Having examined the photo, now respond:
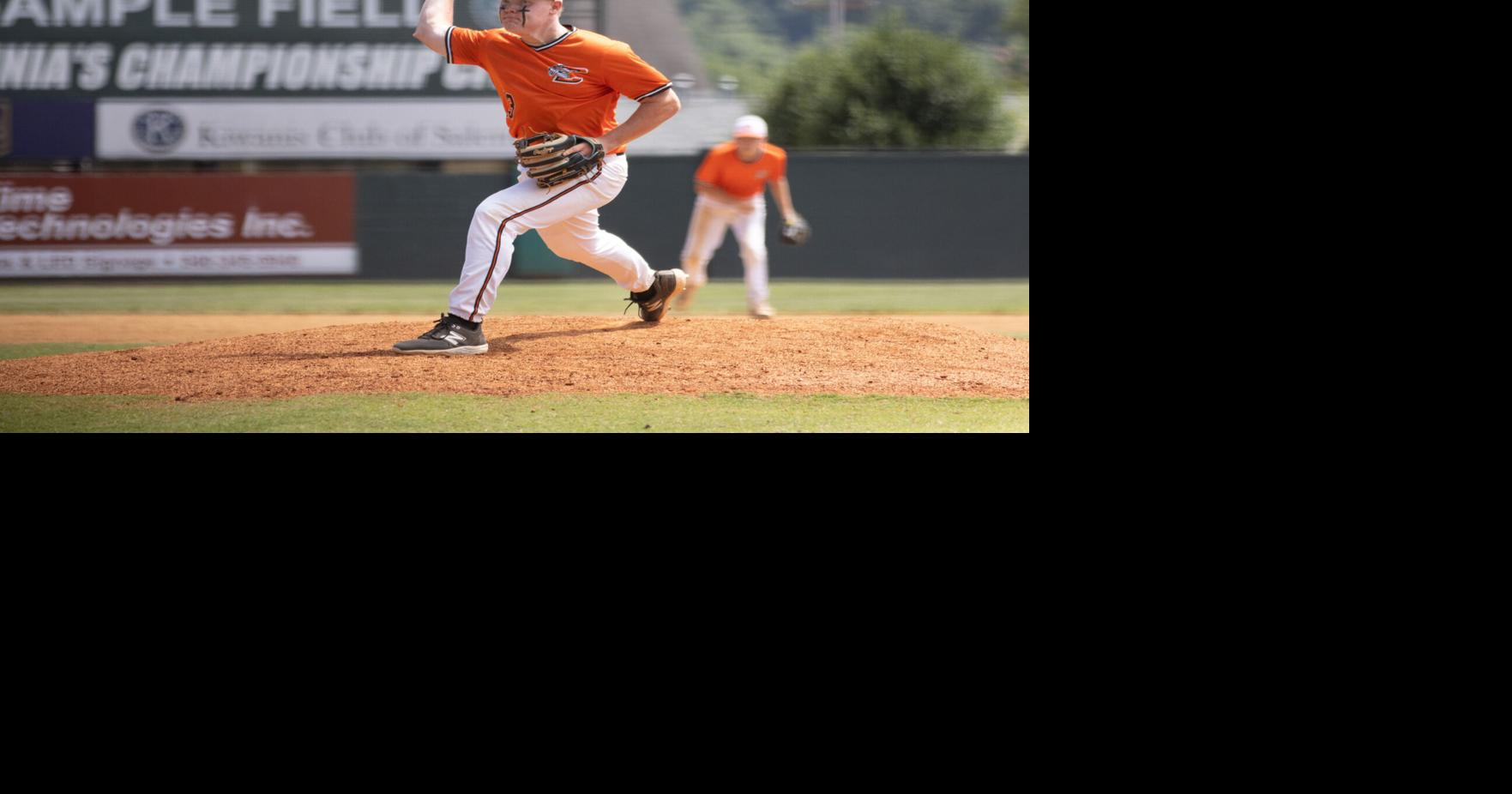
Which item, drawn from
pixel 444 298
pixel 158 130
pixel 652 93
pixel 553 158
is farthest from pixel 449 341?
pixel 158 130

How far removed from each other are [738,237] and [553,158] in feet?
8.52

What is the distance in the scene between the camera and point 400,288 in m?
10.8

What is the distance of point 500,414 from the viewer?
15.3 feet

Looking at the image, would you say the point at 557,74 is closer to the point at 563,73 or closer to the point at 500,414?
the point at 563,73

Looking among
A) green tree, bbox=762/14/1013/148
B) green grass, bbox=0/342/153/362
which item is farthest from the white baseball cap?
green tree, bbox=762/14/1013/148

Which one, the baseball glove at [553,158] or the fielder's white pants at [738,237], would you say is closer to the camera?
the baseball glove at [553,158]

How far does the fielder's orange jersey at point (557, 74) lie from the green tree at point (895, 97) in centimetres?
1040

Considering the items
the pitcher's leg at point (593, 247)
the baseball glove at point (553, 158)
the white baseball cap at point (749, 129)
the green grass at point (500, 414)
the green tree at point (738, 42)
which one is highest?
the green tree at point (738, 42)

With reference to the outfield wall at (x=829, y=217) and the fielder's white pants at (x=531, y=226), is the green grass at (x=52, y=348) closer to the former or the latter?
the fielder's white pants at (x=531, y=226)

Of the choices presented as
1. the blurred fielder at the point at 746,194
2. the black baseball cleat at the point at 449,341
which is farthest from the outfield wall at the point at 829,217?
the black baseball cleat at the point at 449,341

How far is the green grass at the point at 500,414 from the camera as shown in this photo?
178 inches

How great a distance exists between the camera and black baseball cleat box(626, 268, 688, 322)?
5.92m

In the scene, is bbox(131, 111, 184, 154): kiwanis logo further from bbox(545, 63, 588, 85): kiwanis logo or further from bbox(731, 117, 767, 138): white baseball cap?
bbox(545, 63, 588, 85): kiwanis logo

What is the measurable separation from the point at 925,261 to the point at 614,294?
345cm
